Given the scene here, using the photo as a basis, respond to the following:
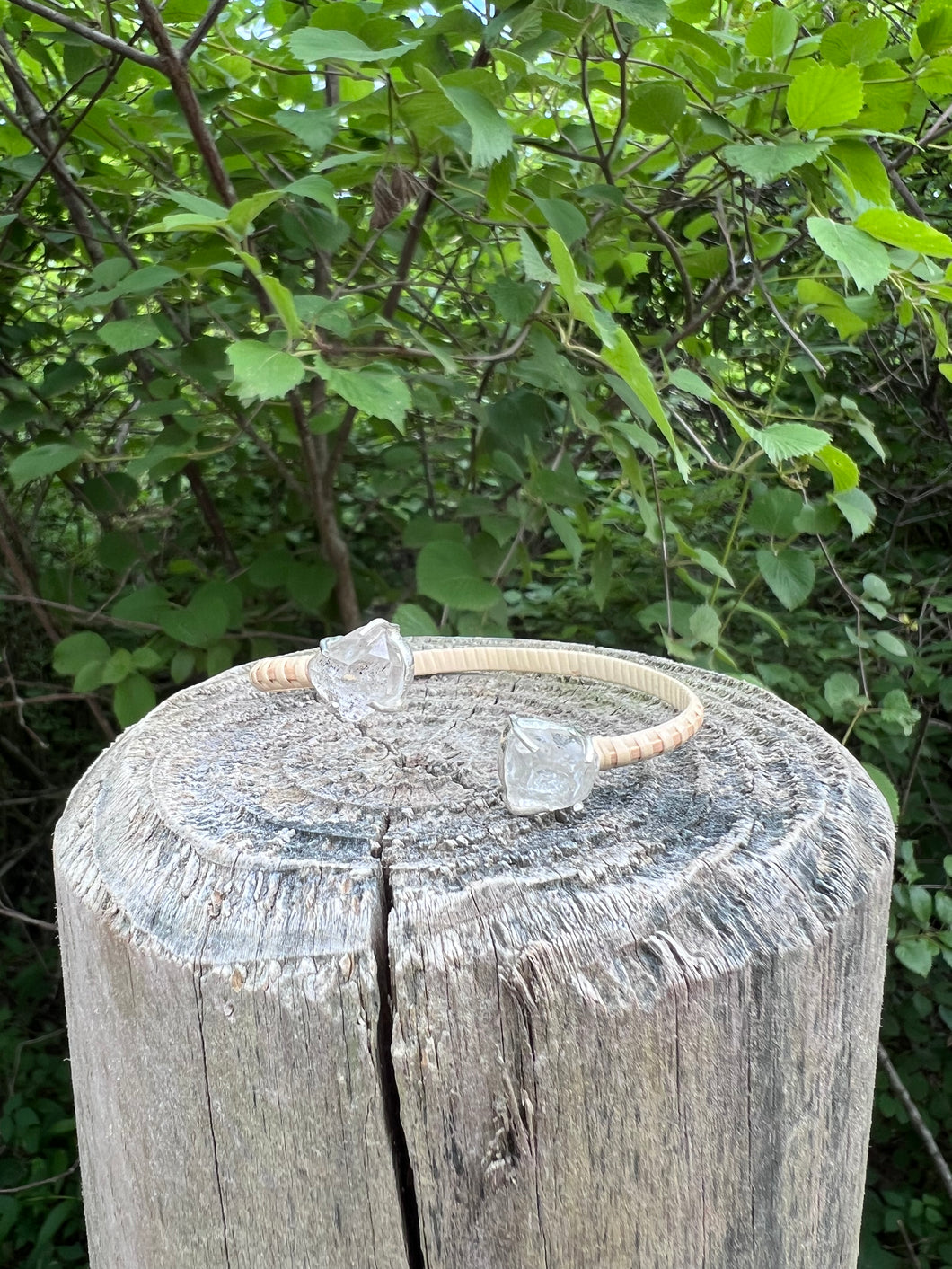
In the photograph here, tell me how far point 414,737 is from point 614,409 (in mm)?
820

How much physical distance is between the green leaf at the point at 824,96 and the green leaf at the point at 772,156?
0.07 feet

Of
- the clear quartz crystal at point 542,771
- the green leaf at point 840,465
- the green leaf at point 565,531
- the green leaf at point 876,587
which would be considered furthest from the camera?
the green leaf at point 876,587

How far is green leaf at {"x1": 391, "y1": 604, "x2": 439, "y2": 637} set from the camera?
1.33 meters

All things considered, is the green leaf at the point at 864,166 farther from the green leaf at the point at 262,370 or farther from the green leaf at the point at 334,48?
the green leaf at the point at 262,370

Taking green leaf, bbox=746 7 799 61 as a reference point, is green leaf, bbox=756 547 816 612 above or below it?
below

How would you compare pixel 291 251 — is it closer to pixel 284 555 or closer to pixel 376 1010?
pixel 284 555

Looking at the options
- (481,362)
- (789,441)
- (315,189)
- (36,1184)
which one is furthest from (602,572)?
(36,1184)

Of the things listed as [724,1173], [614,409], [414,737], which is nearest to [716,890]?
[724,1173]

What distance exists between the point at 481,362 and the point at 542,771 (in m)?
0.77

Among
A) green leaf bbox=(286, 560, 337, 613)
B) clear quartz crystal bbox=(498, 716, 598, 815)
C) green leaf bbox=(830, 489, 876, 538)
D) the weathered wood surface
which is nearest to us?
the weathered wood surface

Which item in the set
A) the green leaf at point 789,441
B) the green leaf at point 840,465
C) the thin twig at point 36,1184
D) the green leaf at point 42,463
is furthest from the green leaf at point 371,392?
the thin twig at point 36,1184

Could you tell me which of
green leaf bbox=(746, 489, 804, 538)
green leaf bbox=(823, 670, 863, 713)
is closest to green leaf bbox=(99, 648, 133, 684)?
green leaf bbox=(746, 489, 804, 538)

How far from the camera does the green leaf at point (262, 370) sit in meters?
0.79

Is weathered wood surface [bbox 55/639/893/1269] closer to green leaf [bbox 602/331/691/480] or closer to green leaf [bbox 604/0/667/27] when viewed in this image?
Result: green leaf [bbox 602/331/691/480]
